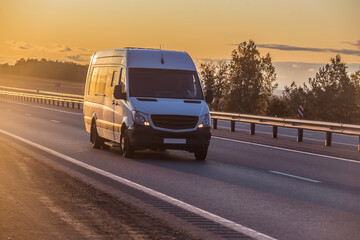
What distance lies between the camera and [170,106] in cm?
1498

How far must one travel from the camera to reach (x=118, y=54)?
54.6 feet

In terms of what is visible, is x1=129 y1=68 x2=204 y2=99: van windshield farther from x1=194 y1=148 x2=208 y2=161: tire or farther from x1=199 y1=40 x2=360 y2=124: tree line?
x1=199 y1=40 x2=360 y2=124: tree line

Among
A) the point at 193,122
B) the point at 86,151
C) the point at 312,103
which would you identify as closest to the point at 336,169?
the point at 193,122

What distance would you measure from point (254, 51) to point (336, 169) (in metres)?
98.2

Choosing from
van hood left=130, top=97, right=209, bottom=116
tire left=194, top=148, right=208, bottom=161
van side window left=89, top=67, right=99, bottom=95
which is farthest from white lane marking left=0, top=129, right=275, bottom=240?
van side window left=89, top=67, right=99, bottom=95

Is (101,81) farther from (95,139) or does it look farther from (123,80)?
(123,80)

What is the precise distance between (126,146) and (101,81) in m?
2.89

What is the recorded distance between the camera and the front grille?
14.8m

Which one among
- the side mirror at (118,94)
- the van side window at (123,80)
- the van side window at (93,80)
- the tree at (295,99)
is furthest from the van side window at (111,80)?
the tree at (295,99)

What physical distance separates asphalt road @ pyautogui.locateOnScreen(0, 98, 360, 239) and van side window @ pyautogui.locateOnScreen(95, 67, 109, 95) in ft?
4.95

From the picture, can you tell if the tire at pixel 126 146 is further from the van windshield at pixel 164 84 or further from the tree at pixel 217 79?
the tree at pixel 217 79

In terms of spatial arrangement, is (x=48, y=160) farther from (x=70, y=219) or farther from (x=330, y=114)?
(x=330, y=114)

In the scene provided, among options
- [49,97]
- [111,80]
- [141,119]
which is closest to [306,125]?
[111,80]

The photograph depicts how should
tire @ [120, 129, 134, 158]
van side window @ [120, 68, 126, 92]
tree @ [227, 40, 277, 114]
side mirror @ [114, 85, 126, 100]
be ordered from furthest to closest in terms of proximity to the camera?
tree @ [227, 40, 277, 114]
van side window @ [120, 68, 126, 92]
side mirror @ [114, 85, 126, 100]
tire @ [120, 129, 134, 158]
